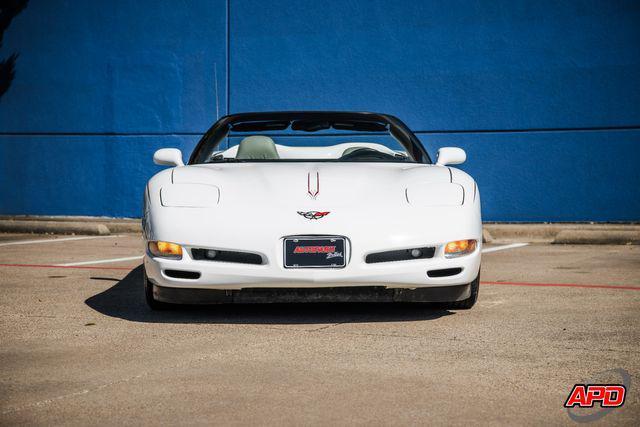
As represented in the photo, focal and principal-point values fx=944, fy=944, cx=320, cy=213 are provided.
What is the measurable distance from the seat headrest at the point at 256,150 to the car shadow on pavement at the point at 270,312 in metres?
1.04

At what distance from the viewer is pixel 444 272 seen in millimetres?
5547

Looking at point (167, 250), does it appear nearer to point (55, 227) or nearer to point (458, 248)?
point (458, 248)

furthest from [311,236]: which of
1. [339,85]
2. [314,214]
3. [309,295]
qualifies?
[339,85]

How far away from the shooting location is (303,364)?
4.46 metres

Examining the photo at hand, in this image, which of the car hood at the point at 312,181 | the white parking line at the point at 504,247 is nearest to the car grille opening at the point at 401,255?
the car hood at the point at 312,181

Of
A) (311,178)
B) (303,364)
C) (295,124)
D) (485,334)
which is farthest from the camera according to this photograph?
(295,124)

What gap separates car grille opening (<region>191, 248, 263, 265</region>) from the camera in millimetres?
5406

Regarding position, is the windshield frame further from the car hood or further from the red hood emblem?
the red hood emblem

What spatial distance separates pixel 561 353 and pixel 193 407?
6.55ft

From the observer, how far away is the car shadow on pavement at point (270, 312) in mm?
5750

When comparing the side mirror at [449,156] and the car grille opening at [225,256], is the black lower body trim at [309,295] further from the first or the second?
the side mirror at [449,156]

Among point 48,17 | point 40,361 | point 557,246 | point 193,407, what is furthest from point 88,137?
point 193,407

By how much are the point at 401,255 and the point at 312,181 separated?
0.73m

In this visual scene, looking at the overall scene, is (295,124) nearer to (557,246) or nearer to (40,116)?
(557,246)
